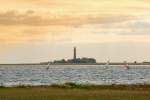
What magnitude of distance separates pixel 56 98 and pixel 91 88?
19398 mm

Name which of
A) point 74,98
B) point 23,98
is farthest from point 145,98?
point 23,98

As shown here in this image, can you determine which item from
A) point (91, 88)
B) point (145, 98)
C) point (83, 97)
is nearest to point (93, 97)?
point (83, 97)

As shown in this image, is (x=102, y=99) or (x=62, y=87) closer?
(x=102, y=99)

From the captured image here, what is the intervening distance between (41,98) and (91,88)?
20046 mm

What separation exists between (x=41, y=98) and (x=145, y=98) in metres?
8.84

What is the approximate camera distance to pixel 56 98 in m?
53.2

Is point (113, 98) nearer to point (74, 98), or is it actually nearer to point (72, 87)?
point (74, 98)

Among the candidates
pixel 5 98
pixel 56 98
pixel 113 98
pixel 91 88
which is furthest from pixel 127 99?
pixel 91 88

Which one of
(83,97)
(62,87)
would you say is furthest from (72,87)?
(83,97)

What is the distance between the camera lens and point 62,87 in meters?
73.4

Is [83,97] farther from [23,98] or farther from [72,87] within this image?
[72,87]

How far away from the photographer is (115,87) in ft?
244

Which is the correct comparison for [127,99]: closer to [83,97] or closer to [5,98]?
[83,97]

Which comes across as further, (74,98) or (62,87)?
(62,87)
